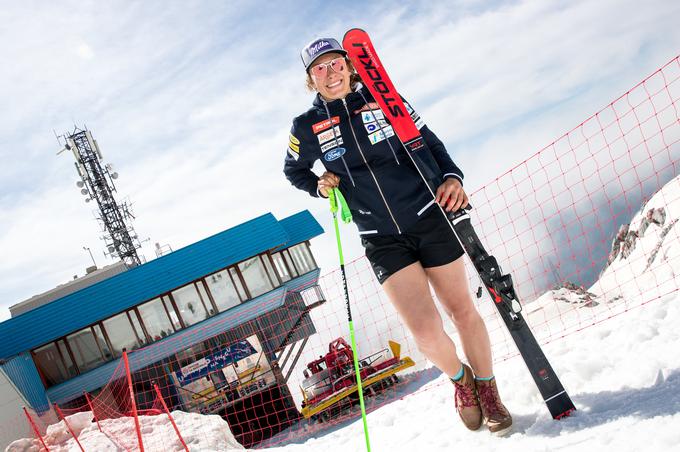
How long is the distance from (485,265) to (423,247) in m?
0.37

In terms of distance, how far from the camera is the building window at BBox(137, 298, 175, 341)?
20.0 metres

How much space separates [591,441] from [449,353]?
91 cm

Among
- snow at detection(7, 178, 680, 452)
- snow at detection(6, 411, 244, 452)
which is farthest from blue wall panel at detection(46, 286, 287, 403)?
snow at detection(7, 178, 680, 452)

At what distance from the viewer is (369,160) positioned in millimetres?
3287

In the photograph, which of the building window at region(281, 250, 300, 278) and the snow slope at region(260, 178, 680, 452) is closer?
the snow slope at region(260, 178, 680, 452)

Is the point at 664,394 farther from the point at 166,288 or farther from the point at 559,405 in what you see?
the point at 166,288

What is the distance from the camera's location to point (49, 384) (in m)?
20.0

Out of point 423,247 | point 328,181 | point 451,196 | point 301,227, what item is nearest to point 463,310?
point 423,247

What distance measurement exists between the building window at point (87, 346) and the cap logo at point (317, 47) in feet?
64.1

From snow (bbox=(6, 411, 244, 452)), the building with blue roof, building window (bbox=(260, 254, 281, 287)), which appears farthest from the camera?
building window (bbox=(260, 254, 281, 287))

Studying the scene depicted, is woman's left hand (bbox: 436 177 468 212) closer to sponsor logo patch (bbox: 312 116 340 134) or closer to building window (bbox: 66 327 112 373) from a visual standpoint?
sponsor logo patch (bbox: 312 116 340 134)

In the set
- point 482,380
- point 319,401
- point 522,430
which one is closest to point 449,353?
point 482,380

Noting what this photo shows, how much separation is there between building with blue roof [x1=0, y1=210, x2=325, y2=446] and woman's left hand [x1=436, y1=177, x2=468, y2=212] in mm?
16555

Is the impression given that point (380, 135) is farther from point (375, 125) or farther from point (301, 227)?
point (301, 227)
